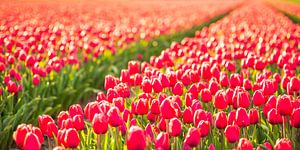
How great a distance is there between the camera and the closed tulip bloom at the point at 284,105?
306 centimetres

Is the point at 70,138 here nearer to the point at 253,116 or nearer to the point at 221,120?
the point at 221,120

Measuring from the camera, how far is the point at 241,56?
6.12 metres

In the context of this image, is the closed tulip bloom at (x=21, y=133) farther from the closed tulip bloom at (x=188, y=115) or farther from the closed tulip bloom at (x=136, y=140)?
the closed tulip bloom at (x=188, y=115)

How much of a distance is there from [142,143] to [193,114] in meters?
0.94

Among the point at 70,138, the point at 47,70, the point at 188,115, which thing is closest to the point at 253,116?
the point at 188,115

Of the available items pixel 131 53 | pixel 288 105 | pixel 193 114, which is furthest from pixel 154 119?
pixel 131 53

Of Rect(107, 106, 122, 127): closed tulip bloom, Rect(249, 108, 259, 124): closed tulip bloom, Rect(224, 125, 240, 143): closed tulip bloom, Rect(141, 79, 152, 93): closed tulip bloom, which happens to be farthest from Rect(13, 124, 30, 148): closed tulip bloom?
Rect(249, 108, 259, 124): closed tulip bloom

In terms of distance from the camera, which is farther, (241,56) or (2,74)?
(241,56)

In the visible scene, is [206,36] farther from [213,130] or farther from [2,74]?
[213,130]

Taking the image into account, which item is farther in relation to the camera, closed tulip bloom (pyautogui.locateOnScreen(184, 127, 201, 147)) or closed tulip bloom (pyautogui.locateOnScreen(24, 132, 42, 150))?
closed tulip bloom (pyautogui.locateOnScreen(184, 127, 201, 147))

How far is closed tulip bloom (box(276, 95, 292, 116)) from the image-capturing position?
306 centimetres

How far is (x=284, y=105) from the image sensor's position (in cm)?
306

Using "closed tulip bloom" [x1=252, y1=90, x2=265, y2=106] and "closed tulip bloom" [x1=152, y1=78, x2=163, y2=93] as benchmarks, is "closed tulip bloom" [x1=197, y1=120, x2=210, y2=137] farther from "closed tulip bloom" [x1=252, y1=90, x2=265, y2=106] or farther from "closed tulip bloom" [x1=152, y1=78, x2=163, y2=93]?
"closed tulip bloom" [x1=152, y1=78, x2=163, y2=93]

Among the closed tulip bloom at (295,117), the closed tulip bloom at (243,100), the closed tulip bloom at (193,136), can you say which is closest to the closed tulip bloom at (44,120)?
the closed tulip bloom at (193,136)
